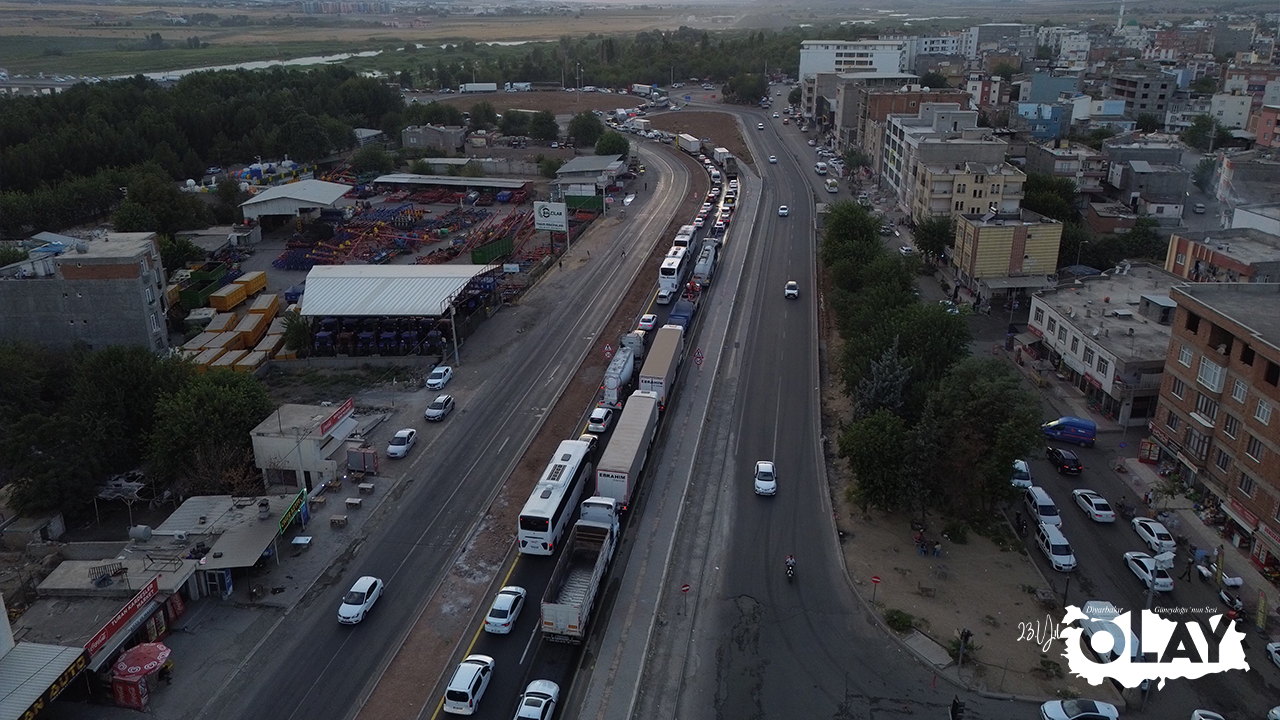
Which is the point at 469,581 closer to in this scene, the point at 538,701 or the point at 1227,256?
the point at 538,701

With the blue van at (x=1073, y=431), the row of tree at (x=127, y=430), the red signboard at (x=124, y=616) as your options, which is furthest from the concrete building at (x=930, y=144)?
the red signboard at (x=124, y=616)

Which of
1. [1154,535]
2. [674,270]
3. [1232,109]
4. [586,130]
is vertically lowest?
[1154,535]

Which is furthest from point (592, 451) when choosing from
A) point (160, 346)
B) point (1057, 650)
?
point (160, 346)

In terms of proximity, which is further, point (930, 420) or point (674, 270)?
point (674, 270)

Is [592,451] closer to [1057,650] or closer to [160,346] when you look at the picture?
[1057,650]

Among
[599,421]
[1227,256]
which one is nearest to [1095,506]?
[599,421]

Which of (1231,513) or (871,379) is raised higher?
(871,379)

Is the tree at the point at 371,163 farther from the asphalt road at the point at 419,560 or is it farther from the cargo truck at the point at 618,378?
the cargo truck at the point at 618,378
